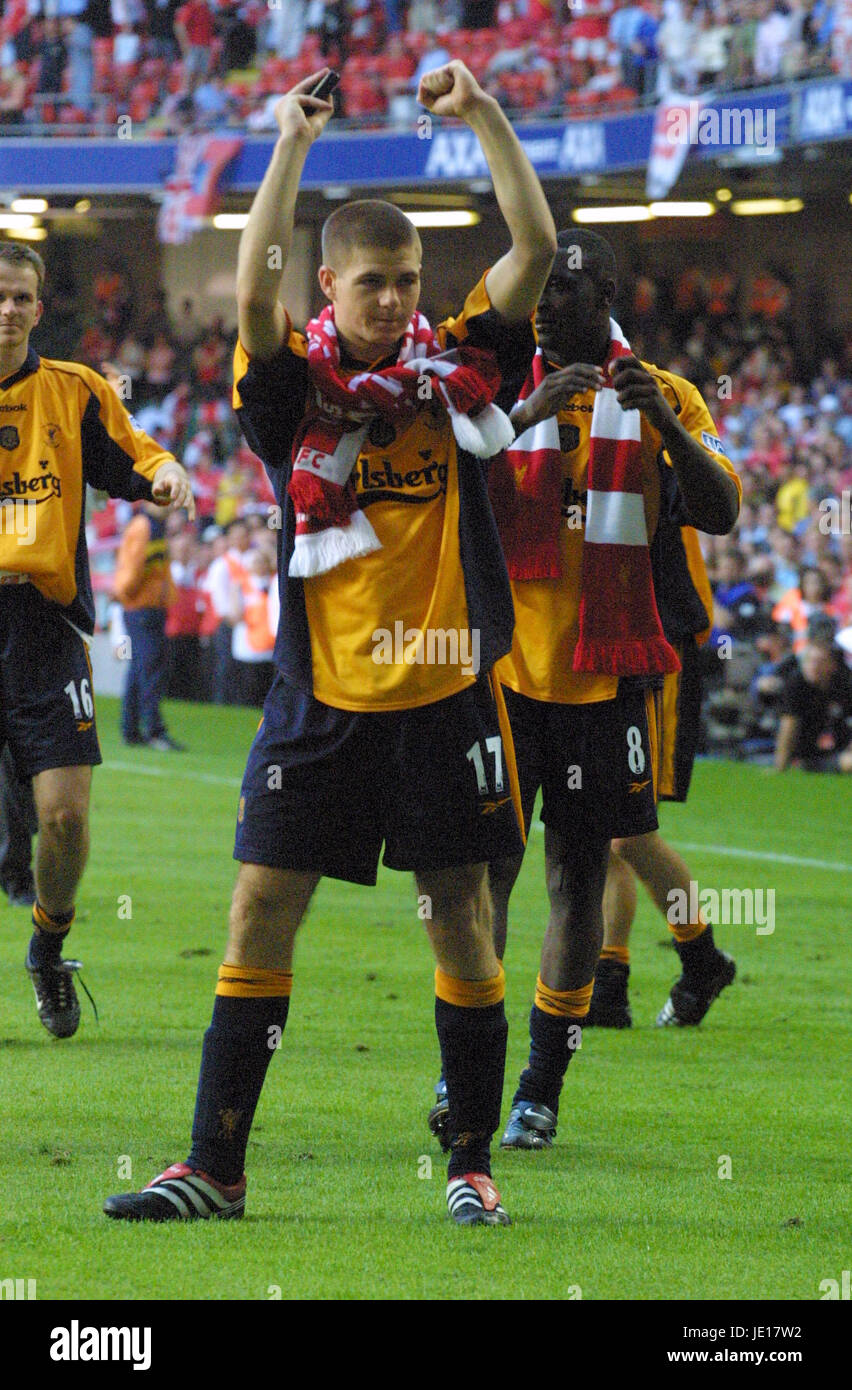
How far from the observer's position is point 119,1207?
419cm

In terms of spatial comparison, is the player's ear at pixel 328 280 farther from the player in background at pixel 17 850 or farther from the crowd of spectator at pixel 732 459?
the player in background at pixel 17 850

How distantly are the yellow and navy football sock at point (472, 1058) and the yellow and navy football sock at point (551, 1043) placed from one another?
781 mm

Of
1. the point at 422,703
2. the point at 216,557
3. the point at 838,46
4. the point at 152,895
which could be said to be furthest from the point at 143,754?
the point at 422,703

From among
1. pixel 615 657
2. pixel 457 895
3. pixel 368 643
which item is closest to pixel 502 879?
pixel 615 657

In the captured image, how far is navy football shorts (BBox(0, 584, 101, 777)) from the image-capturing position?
19.9 ft

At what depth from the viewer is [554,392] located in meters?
4.59

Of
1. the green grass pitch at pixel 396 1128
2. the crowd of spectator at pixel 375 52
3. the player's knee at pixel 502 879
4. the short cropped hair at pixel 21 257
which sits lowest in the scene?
the green grass pitch at pixel 396 1128

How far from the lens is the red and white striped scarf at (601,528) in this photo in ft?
16.8

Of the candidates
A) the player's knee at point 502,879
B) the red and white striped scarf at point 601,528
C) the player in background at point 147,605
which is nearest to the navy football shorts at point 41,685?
the player's knee at point 502,879

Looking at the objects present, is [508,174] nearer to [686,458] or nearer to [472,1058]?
[686,458]

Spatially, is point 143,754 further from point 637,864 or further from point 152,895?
point 637,864

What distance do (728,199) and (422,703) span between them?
2383 cm

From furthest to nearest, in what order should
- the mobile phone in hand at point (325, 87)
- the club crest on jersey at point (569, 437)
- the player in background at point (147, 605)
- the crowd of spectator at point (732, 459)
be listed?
the player in background at point (147, 605), the crowd of spectator at point (732, 459), the club crest on jersey at point (569, 437), the mobile phone in hand at point (325, 87)

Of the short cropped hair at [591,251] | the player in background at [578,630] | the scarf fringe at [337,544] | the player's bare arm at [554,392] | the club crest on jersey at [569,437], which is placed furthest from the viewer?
the club crest on jersey at [569,437]
